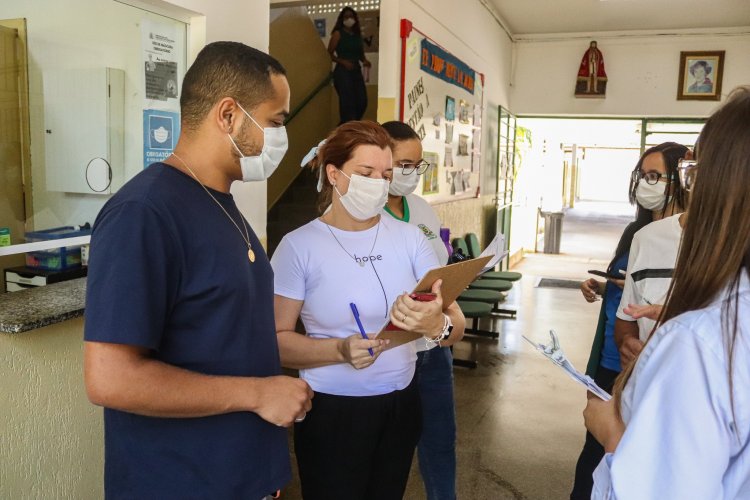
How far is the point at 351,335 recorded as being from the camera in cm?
165

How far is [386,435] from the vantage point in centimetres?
172

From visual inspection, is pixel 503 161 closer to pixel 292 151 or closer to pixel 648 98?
pixel 648 98

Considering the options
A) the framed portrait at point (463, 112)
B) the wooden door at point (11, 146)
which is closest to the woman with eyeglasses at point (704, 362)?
the wooden door at point (11, 146)

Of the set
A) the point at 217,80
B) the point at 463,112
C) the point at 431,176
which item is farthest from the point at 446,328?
the point at 463,112

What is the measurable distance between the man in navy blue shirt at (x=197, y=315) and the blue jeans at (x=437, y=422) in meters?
1.08

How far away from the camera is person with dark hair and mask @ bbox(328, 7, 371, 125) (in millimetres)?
5461

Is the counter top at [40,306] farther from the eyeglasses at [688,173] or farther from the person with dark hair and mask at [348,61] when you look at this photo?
the person with dark hair and mask at [348,61]

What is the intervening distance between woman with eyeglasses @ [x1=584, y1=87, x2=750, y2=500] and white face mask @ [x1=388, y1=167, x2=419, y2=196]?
1.50 meters

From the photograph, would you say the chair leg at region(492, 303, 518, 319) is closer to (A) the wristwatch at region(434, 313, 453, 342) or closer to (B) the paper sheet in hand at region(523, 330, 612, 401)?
(A) the wristwatch at region(434, 313, 453, 342)

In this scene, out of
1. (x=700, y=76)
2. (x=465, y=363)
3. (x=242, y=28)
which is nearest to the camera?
(x=242, y=28)

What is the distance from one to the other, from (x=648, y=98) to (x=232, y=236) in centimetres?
868

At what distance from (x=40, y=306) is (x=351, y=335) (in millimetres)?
982

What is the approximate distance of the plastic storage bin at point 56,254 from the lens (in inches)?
81.8

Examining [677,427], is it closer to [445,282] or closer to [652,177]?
[445,282]
